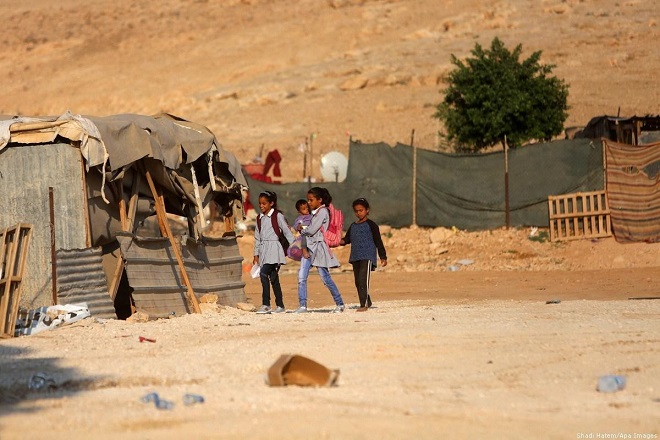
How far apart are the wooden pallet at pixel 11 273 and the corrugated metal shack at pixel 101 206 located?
1.01 m

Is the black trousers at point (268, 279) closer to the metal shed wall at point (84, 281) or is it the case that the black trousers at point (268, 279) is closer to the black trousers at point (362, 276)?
the black trousers at point (362, 276)

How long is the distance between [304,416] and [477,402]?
1.21m

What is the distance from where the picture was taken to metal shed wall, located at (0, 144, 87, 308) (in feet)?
42.4

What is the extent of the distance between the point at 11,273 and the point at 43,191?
72.1 inches

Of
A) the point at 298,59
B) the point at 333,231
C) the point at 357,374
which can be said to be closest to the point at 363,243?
the point at 333,231

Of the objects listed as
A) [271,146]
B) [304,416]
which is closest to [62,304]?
[304,416]

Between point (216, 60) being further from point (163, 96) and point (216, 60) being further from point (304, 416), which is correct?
point (304, 416)

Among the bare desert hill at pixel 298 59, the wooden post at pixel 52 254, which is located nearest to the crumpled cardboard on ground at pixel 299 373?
the wooden post at pixel 52 254

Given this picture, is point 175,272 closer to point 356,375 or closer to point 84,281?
point 84,281

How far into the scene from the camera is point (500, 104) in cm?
3584

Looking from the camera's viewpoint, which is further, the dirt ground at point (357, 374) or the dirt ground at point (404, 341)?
the dirt ground at point (404, 341)

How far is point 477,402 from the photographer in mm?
7770

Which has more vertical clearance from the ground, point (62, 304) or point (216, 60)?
point (216, 60)

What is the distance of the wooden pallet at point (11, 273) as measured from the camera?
37.2 feet
